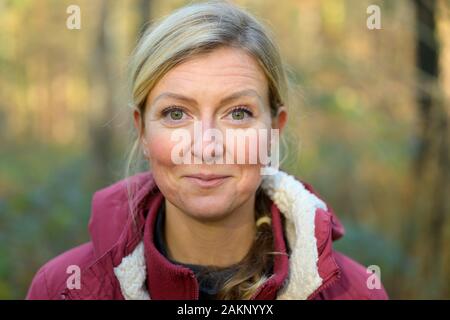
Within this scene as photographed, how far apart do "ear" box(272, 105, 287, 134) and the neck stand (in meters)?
0.34

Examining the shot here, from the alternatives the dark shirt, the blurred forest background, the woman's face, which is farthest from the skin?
the blurred forest background

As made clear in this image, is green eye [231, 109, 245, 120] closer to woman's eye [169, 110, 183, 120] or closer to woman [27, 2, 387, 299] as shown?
woman [27, 2, 387, 299]

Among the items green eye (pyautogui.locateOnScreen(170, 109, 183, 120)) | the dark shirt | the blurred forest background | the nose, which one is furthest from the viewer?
the blurred forest background

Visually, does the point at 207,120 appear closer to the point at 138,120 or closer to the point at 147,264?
the point at 138,120

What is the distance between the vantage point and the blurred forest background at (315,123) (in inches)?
206

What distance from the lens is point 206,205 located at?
210cm

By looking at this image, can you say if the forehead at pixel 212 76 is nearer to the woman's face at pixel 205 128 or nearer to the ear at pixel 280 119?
the woman's face at pixel 205 128

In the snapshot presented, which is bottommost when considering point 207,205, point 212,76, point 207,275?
point 207,275

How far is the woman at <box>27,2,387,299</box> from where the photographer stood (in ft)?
6.88

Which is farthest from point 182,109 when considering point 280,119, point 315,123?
point 315,123

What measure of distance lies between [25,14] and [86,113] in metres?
2.27

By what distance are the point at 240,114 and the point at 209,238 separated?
536 millimetres

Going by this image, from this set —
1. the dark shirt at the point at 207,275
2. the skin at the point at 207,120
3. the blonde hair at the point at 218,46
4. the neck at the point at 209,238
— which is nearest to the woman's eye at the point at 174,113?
the skin at the point at 207,120
